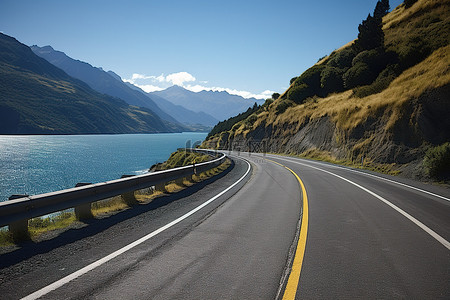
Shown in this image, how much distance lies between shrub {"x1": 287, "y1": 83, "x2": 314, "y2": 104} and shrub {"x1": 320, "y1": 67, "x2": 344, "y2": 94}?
16.5 ft

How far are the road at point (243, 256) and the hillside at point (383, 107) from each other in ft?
36.5

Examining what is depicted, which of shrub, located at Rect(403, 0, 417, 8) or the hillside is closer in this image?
the hillside

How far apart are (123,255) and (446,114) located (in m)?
21.6


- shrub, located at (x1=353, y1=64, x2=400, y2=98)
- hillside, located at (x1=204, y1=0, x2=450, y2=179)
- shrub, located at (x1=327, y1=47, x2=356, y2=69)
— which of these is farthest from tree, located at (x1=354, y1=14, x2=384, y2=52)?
shrub, located at (x1=353, y1=64, x2=400, y2=98)

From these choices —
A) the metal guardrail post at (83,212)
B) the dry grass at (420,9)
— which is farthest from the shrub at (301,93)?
the metal guardrail post at (83,212)

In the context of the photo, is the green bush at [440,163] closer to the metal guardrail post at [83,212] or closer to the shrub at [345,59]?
the metal guardrail post at [83,212]

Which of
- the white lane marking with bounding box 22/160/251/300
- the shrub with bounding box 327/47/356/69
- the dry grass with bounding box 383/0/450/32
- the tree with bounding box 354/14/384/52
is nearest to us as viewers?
the white lane marking with bounding box 22/160/251/300

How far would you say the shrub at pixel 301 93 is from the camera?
48.5 m

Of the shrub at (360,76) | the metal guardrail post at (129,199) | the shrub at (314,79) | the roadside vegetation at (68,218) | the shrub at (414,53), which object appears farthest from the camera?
the shrub at (314,79)

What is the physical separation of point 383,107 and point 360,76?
13.0m

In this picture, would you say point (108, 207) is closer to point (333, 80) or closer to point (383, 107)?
point (383, 107)

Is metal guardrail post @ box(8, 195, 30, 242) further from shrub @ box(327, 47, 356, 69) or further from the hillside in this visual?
shrub @ box(327, 47, 356, 69)

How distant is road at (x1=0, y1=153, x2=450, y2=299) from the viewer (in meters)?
3.40

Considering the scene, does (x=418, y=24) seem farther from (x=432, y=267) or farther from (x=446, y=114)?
(x=432, y=267)
